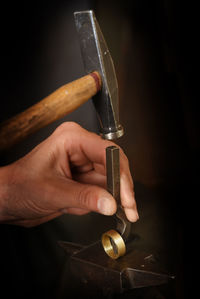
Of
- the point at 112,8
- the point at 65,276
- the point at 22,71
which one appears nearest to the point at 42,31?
the point at 22,71

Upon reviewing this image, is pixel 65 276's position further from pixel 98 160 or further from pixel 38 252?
pixel 98 160

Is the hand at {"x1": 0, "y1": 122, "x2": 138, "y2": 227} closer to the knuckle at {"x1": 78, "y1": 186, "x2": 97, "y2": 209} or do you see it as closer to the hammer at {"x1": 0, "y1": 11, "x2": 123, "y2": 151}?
the knuckle at {"x1": 78, "y1": 186, "x2": 97, "y2": 209}

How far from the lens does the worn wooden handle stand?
1.36 feet

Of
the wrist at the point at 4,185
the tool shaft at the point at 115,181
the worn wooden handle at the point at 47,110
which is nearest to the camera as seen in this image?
the worn wooden handle at the point at 47,110

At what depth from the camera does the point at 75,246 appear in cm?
70

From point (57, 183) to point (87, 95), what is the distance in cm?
22

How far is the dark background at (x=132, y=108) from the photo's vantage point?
736 mm

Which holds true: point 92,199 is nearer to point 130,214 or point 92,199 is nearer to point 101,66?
point 130,214

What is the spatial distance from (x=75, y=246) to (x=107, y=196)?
0.69 feet

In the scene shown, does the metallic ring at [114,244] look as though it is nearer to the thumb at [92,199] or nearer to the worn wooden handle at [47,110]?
the thumb at [92,199]

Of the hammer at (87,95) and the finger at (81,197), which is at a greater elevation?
the hammer at (87,95)

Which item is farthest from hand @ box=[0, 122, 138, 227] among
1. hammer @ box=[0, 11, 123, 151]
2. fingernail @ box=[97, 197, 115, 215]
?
hammer @ box=[0, 11, 123, 151]

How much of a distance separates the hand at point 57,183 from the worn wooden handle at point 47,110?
0.55ft

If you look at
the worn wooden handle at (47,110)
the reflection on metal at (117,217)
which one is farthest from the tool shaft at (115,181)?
the worn wooden handle at (47,110)
